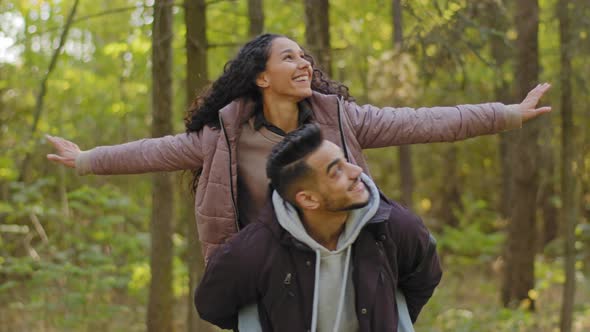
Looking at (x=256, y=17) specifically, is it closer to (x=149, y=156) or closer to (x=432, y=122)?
(x=149, y=156)

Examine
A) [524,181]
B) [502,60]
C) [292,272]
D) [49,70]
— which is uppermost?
[502,60]

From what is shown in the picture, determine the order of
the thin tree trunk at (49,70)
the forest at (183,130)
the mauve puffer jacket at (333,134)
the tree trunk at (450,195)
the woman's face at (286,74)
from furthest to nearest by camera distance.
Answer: the tree trunk at (450,195) → the thin tree trunk at (49,70) → the forest at (183,130) → the woman's face at (286,74) → the mauve puffer jacket at (333,134)

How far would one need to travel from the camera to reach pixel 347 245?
318 centimetres

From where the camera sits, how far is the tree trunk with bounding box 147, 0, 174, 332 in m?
6.83

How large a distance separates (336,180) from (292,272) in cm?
42

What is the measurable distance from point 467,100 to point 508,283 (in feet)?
12.3

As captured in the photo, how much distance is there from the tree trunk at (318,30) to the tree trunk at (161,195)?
136cm

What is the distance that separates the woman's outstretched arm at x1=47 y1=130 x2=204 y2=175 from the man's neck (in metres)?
0.78

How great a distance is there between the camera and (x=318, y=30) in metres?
7.73

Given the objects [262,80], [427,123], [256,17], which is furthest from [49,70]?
[427,123]

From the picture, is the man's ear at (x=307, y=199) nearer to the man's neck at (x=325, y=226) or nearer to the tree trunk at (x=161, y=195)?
the man's neck at (x=325, y=226)

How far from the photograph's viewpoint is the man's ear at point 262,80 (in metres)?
3.81

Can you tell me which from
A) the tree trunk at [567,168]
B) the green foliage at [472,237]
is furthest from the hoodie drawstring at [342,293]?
the green foliage at [472,237]

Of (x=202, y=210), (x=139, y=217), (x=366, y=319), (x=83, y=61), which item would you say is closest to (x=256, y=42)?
(x=202, y=210)
